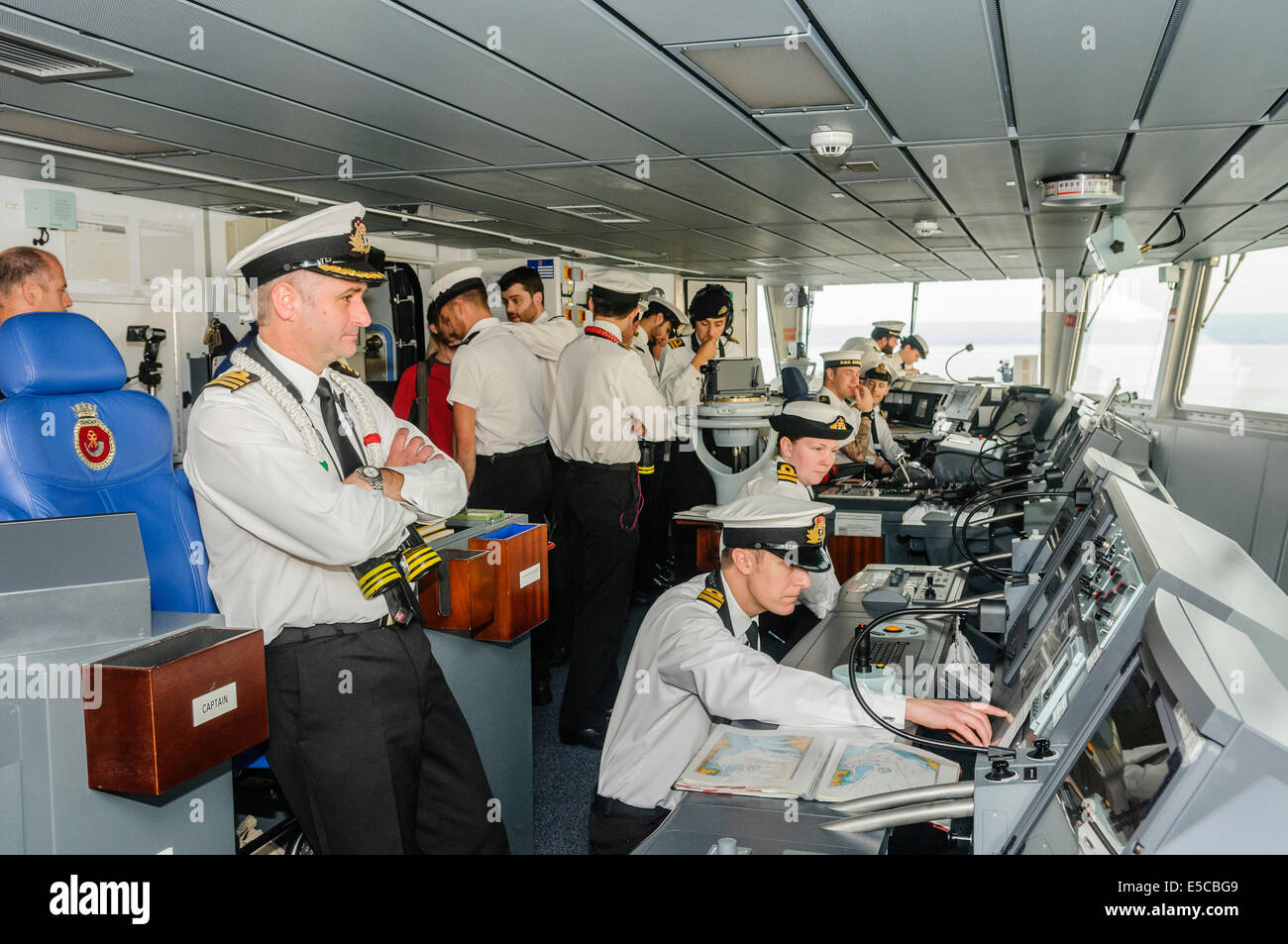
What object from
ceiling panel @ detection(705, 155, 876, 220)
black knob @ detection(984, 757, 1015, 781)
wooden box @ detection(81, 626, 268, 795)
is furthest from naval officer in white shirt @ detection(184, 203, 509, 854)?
ceiling panel @ detection(705, 155, 876, 220)

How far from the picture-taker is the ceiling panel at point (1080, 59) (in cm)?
231

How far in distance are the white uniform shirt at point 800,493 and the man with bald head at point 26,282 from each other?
2588mm

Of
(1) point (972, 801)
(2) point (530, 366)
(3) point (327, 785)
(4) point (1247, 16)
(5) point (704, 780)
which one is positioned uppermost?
(4) point (1247, 16)

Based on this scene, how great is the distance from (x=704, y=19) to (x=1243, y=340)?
15.2 ft

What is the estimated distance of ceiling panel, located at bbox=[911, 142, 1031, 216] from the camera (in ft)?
13.0

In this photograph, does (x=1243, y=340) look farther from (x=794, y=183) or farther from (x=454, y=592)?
(x=454, y=592)

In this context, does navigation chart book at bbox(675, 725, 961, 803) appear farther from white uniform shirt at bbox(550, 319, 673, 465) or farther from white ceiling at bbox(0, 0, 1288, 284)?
white uniform shirt at bbox(550, 319, 673, 465)

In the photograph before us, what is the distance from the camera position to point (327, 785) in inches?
73.5

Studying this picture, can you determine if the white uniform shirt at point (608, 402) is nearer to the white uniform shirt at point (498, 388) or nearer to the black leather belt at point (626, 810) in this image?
the white uniform shirt at point (498, 388)

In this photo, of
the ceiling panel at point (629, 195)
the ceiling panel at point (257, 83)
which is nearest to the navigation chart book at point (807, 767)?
the ceiling panel at point (257, 83)

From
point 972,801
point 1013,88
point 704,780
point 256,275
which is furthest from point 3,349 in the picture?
point 1013,88

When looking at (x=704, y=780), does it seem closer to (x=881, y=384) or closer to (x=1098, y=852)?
(x=1098, y=852)

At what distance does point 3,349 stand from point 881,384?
4368mm

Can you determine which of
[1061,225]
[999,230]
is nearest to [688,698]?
[1061,225]
